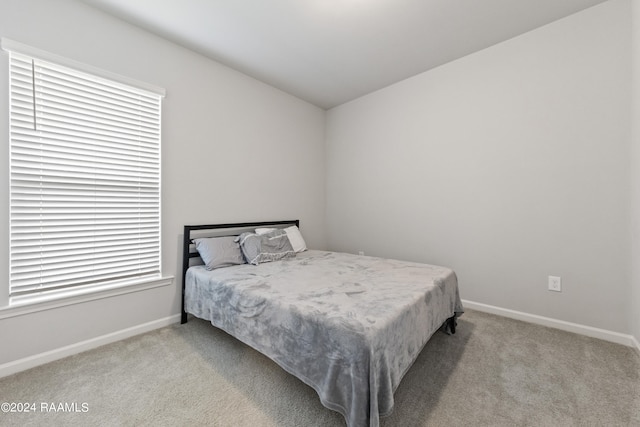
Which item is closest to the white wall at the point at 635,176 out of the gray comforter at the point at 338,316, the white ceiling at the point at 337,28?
the white ceiling at the point at 337,28

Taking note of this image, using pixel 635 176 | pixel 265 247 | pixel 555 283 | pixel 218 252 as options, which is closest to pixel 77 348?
pixel 218 252

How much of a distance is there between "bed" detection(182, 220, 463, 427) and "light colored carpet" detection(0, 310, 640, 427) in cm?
20

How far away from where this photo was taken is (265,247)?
2.71m

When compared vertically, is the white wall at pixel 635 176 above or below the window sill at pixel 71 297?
above

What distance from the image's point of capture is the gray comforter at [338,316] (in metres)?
1.16

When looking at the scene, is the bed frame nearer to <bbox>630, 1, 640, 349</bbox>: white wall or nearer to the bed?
the bed

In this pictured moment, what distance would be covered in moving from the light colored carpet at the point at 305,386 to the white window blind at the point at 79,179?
2.24 feet

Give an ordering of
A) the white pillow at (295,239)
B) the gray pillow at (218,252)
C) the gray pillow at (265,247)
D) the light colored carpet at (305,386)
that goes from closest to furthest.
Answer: the light colored carpet at (305,386)
the gray pillow at (218,252)
the gray pillow at (265,247)
the white pillow at (295,239)

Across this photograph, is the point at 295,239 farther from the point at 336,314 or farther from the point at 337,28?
the point at 337,28

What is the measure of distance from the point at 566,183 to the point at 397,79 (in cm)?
207

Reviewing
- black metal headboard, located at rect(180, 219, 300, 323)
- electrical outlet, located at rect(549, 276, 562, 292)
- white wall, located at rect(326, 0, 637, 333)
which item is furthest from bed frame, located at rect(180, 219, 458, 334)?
electrical outlet, located at rect(549, 276, 562, 292)

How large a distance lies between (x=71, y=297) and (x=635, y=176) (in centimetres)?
428

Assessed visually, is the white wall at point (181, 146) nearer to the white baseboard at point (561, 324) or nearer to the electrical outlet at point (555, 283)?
the white baseboard at point (561, 324)

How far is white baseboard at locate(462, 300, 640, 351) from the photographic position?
6.55 ft
